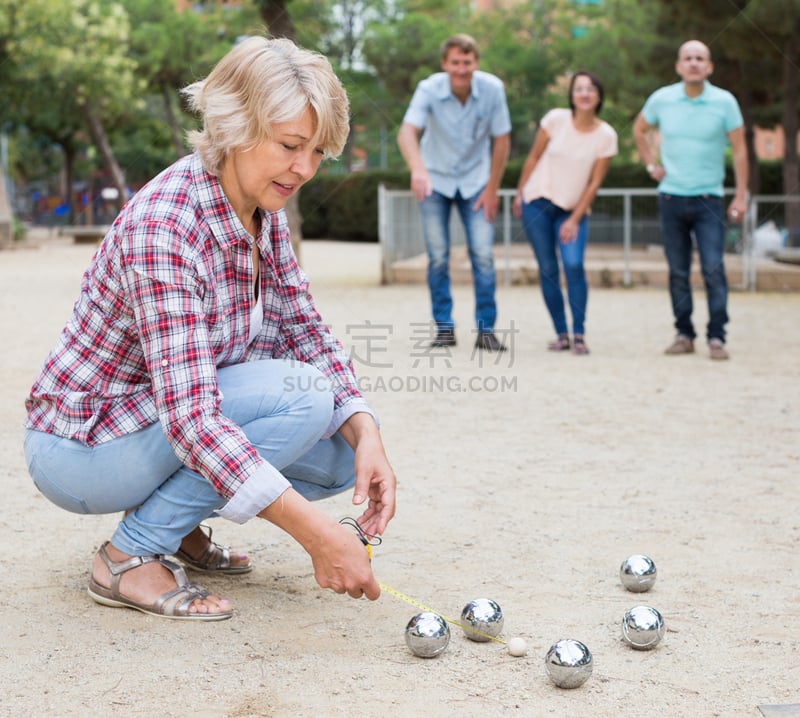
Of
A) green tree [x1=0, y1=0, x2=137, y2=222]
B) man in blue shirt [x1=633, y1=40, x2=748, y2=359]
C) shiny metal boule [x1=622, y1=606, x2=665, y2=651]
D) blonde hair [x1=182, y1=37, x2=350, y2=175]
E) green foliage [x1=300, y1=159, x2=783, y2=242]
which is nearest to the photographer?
blonde hair [x1=182, y1=37, x2=350, y2=175]

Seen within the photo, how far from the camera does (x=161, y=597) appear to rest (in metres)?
2.91

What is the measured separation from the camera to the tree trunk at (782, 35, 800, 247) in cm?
1627

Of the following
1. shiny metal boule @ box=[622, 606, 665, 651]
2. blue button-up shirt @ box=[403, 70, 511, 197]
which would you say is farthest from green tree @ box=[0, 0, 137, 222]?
shiny metal boule @ box=[622, 606, 665, 651]

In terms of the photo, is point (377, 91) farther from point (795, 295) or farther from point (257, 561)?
point (257, 561)

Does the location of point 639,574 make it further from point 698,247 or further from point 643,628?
point 698,247

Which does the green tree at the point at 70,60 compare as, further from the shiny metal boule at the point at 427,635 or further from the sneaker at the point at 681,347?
the shiny metal boule at the point at 427,635

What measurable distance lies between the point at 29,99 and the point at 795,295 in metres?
19.5

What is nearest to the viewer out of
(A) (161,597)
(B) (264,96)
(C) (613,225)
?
(B) (264,96)

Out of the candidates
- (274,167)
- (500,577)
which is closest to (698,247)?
→ (500,577)

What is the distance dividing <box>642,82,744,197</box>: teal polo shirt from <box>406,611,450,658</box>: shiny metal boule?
17.3 ft

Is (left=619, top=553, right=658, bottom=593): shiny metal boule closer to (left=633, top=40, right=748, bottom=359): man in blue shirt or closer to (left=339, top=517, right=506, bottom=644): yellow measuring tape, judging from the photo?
(left=339, top=517, right=506, bottom=644): yellow measuring tape

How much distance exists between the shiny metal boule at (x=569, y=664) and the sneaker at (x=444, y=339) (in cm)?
565

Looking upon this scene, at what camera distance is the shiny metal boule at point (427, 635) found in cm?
261

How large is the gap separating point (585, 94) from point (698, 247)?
1.26 m
